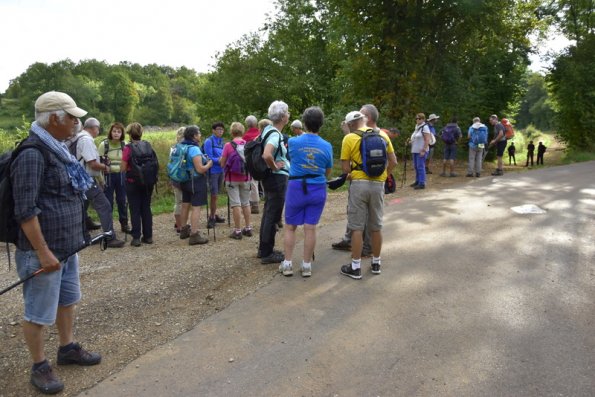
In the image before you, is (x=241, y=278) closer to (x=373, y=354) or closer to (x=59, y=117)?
(x=373, y=354)

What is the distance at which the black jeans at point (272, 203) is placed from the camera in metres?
5.83

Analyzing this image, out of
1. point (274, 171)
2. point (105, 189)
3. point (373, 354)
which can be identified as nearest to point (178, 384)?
point (373, 354)

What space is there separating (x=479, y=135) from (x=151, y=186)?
382 inches

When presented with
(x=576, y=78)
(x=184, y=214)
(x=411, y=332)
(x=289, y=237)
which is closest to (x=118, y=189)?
(x=184, y=214)

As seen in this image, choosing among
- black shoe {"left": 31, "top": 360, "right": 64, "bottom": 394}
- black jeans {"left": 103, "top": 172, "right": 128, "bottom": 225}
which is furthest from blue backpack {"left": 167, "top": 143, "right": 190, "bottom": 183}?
black shoe {"left": 31, "top": 360, "right": 64, "bottom": 394}

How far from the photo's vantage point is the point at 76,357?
11.6 feet

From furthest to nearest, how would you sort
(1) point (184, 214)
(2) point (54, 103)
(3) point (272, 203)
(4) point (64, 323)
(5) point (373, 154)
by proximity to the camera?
(1) point (184, 214) → (3) point (272, 203) → (5) point (373, 154) → (4) point (64, 323) → (2) point (54, 103)

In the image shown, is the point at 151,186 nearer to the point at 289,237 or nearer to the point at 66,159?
the point at 289,237

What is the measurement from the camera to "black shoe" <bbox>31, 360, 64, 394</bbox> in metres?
3.18

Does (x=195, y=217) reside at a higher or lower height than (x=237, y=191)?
lower

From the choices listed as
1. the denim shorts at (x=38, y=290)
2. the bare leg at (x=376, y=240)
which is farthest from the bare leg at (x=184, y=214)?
the denim shorts at (x=38, y=290)

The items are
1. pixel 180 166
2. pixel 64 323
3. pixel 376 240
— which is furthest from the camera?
pixel 180 166

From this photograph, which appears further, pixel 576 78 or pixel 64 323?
pixel 576 78

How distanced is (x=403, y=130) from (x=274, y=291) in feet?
39.6
